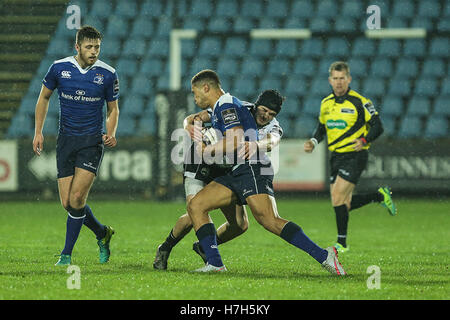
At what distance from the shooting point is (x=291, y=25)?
18.8 meters

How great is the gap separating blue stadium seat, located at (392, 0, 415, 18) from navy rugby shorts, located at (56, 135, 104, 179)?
1378 centimetres

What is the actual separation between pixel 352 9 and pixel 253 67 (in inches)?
116

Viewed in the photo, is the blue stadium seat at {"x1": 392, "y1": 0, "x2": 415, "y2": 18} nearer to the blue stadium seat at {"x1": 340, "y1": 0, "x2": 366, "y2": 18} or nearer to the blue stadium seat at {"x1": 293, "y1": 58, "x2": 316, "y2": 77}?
the blue stadium seat at {"x1": 340, "y1": 0, "x2": 366, "y2": 18}

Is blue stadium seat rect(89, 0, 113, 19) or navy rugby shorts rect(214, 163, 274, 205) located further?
blue stadium seat rect(89, 0, 113, 19)

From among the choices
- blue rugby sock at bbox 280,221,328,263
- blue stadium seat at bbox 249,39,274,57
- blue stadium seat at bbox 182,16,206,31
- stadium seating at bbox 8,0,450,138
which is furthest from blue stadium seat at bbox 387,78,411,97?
blue rugby sock at bbox 280,221,328,263

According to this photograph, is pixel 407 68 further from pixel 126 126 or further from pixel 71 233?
pixel 71 233

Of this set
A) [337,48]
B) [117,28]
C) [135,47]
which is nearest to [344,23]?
[337,48]

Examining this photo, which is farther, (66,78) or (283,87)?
(283,87)

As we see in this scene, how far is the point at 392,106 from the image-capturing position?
1750 cm

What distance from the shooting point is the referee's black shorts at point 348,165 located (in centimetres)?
816

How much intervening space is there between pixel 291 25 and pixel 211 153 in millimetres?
13423

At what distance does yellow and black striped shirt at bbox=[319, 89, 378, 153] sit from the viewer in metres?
8.18

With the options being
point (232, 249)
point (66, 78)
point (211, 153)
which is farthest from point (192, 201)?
point (232, 249)
